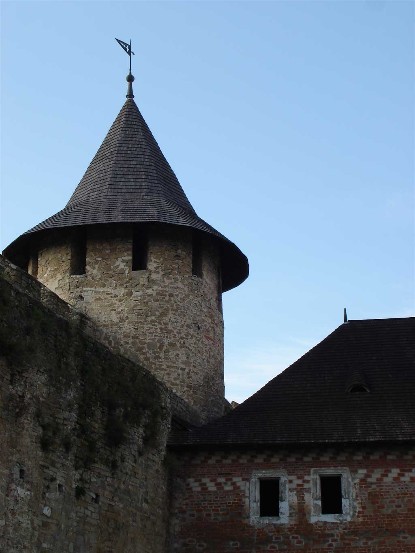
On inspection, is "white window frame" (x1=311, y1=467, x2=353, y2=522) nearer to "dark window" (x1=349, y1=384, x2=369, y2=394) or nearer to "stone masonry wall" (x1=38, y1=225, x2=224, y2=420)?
"dark window" (x1=349, y1=384, x2=369, y2=394)

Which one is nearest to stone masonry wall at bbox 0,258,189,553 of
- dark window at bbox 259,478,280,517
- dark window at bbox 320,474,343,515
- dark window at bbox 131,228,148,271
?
dark window at bbox 259,478,280,517

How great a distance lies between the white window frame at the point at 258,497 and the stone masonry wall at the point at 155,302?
314 cm

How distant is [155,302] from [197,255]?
5.90 ft

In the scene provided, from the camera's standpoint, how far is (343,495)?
16.9 m

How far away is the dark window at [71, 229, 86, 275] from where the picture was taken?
21.0 metres

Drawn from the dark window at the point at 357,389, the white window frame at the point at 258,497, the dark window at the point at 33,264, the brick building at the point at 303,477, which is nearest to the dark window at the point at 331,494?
the brick building at the point at 303,477

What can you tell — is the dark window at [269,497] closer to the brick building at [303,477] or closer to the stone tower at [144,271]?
the brick building at [303,477]

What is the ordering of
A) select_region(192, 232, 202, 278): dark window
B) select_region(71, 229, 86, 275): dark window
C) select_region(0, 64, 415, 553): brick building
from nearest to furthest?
1. select_region(0, 64, 415, 553): brick building
2. select_region(71, 229, 86, 275): dark window
3. select_region(192, 232, 202, 278): dark window

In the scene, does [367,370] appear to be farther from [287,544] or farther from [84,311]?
[84,311]

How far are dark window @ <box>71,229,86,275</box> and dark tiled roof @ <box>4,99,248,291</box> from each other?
0.44m

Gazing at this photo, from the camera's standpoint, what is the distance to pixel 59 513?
13664 millimetres

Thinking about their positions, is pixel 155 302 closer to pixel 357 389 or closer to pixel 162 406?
pixel 162 406

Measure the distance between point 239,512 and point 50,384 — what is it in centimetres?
493

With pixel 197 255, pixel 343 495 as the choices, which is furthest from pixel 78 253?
pixel 343 495
